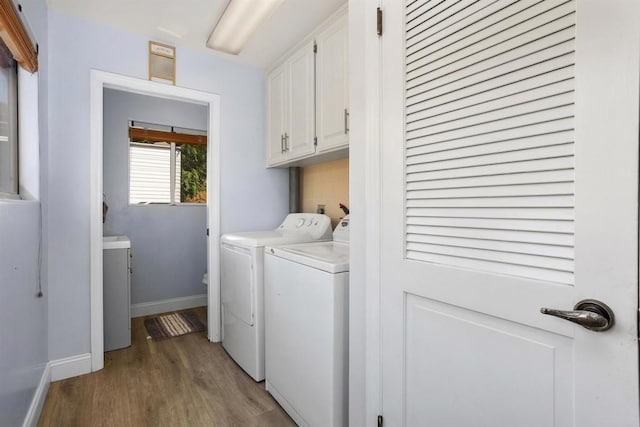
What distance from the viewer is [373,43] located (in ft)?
3.96

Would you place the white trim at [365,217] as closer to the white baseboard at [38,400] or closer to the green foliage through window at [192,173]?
the white baseboard at [38,400]

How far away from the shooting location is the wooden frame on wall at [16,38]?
1.27 meters

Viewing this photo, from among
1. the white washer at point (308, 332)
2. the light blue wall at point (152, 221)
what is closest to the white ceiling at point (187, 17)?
the light blue wall at point (152, 221)

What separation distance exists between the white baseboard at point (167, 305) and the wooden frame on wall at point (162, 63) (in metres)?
2.25

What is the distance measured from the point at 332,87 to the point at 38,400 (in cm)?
248

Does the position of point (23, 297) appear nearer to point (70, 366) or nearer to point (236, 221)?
point (70, 366)

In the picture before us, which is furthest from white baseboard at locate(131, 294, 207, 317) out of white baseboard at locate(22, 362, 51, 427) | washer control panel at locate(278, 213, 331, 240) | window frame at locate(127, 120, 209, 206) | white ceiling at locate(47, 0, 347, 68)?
white ceiling at locate(47, 0, 347, 68)

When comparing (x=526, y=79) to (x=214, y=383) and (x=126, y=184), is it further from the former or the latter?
(x=126, y=184)

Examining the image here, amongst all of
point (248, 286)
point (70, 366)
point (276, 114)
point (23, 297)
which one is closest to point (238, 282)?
point (248, 286)

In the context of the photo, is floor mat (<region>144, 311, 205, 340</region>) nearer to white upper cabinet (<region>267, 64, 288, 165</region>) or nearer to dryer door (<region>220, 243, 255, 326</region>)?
dryer door (<region>220, 243, 255, 326</region>)

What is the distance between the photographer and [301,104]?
96.2 inches

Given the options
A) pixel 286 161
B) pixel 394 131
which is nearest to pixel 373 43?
→ pixel 394 131

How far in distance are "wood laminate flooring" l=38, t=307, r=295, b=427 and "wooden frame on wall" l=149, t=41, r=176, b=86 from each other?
2.11m

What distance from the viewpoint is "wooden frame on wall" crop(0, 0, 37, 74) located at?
1.27 m
